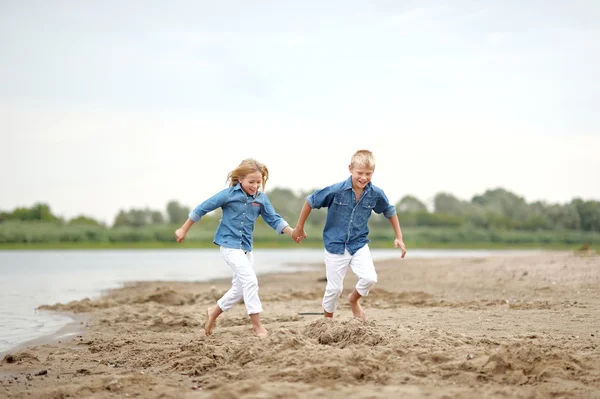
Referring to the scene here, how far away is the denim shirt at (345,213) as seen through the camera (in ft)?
23.4

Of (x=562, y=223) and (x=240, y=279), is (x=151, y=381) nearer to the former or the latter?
(x=240, y=279)

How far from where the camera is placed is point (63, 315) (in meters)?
9.96

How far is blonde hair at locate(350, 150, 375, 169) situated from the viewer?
Result: 6.89 m

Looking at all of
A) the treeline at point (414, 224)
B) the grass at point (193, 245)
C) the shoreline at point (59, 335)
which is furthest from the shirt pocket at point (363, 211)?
the grass at point (193, 245)

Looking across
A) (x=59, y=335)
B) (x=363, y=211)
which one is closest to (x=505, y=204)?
(x=363, y=211)

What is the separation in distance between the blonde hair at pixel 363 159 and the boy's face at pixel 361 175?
32 mm

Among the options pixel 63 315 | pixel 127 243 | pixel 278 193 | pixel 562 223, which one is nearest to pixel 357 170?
pixel 63 315

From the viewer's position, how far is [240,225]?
680cm

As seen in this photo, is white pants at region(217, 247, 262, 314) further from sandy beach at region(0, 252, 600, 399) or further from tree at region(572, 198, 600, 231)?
tree at region(572, 198, 600, 231)

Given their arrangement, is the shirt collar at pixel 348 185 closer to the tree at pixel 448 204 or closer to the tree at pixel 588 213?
the tree at pixel 588 213

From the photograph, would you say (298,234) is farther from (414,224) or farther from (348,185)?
(414,224)

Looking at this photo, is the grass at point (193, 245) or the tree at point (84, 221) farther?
the tree at point (84, 221)

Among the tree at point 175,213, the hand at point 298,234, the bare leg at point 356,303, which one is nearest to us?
the hand at point 298,234

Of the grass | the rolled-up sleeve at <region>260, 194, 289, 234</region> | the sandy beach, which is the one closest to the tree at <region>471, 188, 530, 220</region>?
the grass
